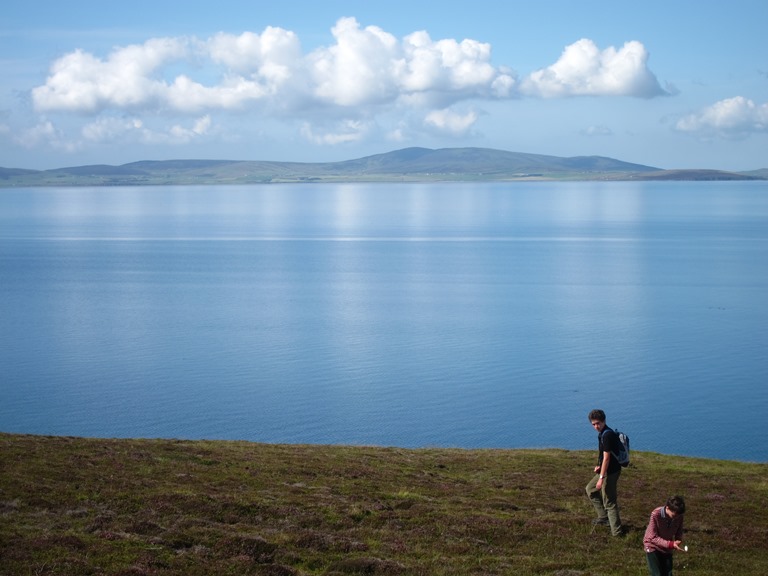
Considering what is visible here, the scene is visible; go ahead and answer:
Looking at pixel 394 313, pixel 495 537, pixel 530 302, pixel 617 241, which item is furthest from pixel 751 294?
pixel 495 537

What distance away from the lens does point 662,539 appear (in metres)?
15.3

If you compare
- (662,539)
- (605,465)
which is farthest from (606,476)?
(662,539)

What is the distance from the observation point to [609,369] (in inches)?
2591

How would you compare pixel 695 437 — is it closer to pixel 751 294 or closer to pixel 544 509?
pixel 544 509

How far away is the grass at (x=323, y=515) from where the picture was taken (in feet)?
56.9

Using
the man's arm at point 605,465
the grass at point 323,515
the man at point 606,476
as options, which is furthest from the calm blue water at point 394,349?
the man's arm at point 605,465

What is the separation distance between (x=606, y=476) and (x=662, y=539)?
165 inches

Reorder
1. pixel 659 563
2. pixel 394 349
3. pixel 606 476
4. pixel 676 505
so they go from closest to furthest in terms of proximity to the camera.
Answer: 1. pixel 676 505
2. pixel 659 563
3. pixel 606 476
4. pixel 394 349

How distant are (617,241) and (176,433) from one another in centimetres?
13294

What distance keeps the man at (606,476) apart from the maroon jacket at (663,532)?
11.7ft

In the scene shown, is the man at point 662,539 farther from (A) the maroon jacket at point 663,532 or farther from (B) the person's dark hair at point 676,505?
(B) the person's dark hair at point 676,505

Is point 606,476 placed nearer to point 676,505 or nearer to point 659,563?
point 659,563

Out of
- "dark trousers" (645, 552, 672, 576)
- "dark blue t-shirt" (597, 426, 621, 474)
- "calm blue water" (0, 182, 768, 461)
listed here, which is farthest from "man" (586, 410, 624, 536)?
"calm blue water" (0, 182, 768, 461)

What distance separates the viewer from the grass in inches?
683
